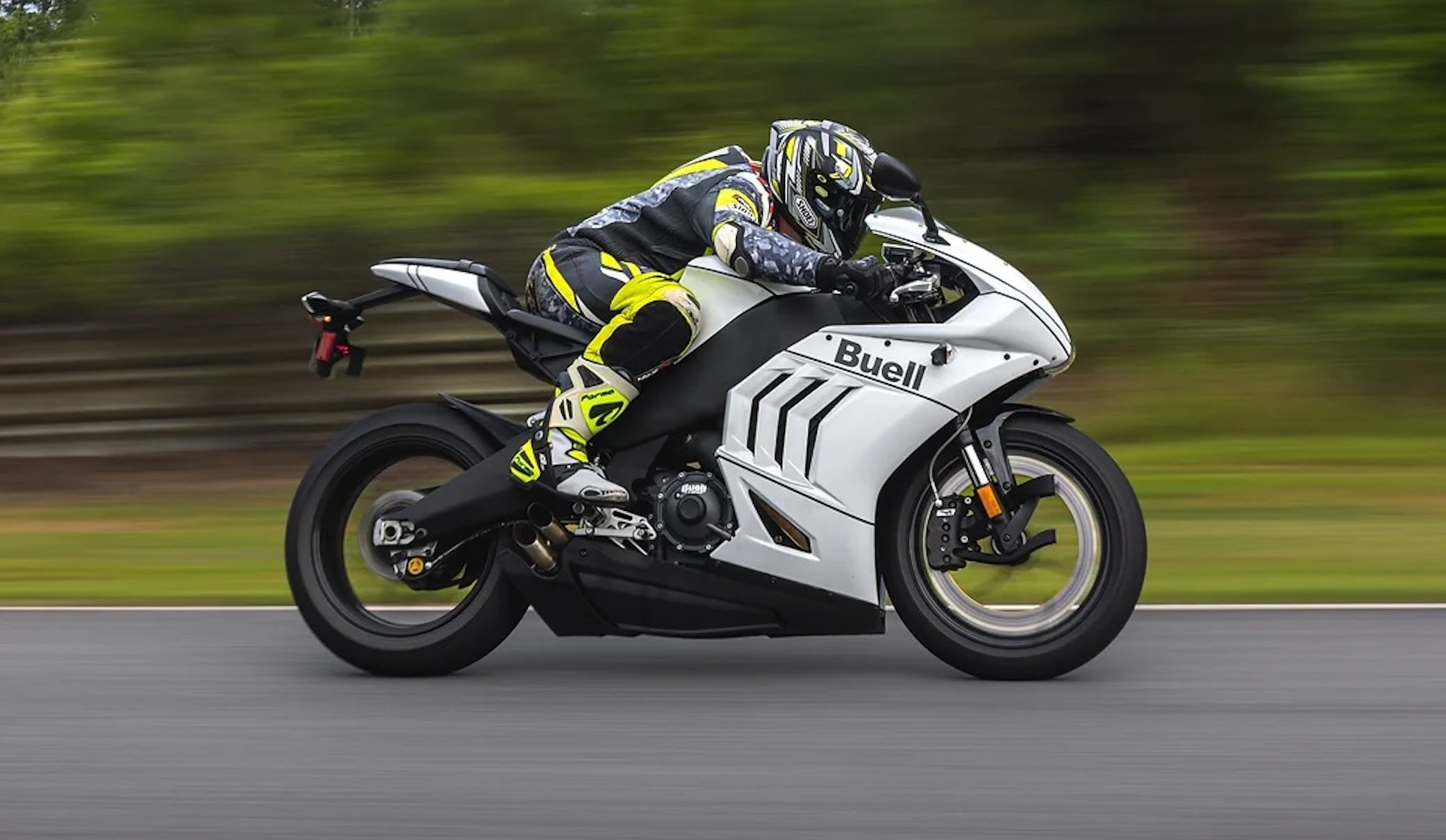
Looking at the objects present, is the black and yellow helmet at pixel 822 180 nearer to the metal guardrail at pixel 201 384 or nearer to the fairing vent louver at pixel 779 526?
the fairing vent louver at pixel 779 526

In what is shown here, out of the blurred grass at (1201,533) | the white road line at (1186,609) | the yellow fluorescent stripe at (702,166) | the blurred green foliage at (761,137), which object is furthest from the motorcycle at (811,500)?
the blurred green foliage at (761,137)

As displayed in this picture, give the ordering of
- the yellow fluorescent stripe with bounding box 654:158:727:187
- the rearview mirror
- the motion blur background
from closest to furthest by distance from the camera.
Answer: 1. the rearview mirror
2. the yellow fluorescent stripe with bounding box 654:158:727:187
3. the motion blur background

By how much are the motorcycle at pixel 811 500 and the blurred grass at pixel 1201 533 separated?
71.6 inches

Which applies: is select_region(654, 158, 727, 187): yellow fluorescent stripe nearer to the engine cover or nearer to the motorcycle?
the motorcycle

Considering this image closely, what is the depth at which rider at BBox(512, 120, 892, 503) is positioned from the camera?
5664mm

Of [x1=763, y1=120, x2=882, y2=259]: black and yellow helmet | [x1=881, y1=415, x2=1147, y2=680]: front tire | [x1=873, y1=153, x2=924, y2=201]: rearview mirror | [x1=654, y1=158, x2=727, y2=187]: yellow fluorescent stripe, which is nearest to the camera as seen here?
[x1=873, y1=153, x2=924, y2=201]: rearview mirror

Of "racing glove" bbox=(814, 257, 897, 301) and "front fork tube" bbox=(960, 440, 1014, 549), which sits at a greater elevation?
"racing glove" bbox=(814, 257, 897, 301)

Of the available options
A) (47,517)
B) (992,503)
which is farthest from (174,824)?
(47,517)

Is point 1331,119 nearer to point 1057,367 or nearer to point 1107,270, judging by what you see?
point 1107,270

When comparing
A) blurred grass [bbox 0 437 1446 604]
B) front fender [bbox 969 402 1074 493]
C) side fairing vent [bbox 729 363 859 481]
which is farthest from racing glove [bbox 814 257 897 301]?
blurred grass [bbox 0 437 1446 604]

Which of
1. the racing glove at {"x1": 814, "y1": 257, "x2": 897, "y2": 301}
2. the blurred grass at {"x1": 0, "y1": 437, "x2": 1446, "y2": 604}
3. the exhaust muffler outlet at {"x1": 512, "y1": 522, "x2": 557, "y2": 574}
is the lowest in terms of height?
the blurred grass at {"x1": 0, "y1": 437, "x2": 1446, "y2": 604}

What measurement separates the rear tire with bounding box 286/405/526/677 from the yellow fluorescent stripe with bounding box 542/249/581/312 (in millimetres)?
491

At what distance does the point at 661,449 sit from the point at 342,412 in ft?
20.6

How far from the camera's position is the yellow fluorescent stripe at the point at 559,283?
20.0ft
